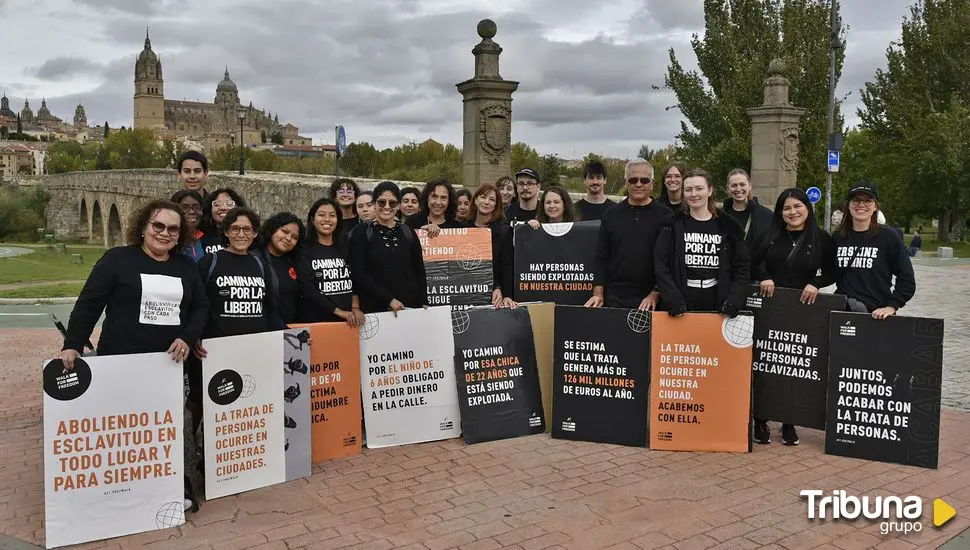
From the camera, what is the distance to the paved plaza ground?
4.42 m

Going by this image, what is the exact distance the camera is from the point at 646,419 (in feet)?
20.0

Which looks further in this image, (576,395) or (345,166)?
(345,166)

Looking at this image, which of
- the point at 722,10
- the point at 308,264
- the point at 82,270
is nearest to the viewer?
the point at 308,264

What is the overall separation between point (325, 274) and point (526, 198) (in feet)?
7.43

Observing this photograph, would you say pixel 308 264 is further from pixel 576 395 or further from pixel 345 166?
pixel 345 166

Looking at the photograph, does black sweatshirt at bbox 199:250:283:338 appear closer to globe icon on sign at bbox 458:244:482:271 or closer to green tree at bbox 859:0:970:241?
globe icon on sign at bbox 458:244:482:271

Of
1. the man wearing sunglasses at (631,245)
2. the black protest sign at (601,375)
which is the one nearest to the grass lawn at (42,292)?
the black protest sign at (601,375)

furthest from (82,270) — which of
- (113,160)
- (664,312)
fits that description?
(113,160)

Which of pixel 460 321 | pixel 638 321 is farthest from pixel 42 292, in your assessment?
pixel 638 321

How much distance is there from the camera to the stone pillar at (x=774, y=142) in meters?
15.8

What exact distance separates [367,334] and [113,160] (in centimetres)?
13564

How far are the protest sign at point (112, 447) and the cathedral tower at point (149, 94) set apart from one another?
696ft

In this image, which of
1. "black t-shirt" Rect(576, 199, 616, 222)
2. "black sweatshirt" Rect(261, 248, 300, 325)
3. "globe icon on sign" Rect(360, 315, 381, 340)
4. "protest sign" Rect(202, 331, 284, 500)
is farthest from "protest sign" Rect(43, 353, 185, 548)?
"black t-shirt" Rect(576, 199, 616, 222)

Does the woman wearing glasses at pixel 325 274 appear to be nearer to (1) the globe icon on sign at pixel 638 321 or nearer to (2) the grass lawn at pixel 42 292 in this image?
(1) the globe icon on sign at pixel 638 321
